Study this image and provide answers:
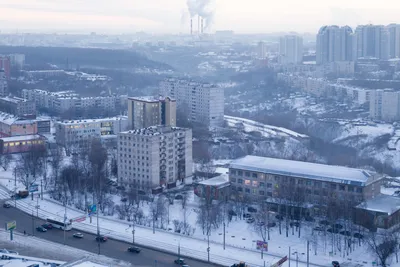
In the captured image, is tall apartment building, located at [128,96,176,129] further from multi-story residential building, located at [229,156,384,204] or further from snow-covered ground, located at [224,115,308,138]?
multi-story residential building, located at [229,156,384,204]

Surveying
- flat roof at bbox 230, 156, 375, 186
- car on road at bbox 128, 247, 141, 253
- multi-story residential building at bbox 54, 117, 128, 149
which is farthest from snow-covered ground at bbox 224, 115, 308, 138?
car on road at bbox 128, 247, 141, 253

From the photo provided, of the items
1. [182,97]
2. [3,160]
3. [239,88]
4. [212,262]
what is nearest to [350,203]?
[212,262]

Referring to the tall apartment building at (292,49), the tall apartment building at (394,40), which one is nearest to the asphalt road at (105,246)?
the tall apartment building at (394,40)

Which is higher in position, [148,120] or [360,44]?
[360,44]

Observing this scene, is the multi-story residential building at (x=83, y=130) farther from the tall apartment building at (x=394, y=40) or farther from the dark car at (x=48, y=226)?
the tall apartment building at (x=394, y=40)

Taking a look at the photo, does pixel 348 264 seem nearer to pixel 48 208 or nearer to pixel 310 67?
pixel 48 208
